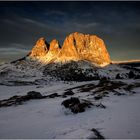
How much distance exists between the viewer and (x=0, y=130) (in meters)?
14.4

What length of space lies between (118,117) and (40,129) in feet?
24.5

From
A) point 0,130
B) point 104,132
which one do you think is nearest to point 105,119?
point 104,132

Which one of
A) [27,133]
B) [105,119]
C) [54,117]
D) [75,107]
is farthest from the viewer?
[75,107]

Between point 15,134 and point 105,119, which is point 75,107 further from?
point 15,134

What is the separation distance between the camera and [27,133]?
42.8 ft

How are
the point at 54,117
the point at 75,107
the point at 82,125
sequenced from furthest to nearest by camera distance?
the point at 75,107, the point at 54,117, the point at 82,125

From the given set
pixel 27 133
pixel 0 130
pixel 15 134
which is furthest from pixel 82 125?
pixel 0 130

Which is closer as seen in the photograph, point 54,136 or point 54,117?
point 54,136

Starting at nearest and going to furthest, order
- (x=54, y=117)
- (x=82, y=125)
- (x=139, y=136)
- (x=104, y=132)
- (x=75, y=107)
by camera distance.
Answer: (x=139, y=136) < (x=104, y=132) < (x=82, y=125) < (x=54, y=117) < (x=75, y=107)

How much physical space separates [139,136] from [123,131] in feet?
4.02

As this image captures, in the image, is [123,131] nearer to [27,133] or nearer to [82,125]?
[82,125]

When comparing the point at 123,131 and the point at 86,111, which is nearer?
the point at 123,131

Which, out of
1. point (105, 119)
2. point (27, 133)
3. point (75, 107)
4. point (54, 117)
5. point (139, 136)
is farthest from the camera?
point (75, 107)

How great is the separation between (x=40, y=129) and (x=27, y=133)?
1.20 meters
